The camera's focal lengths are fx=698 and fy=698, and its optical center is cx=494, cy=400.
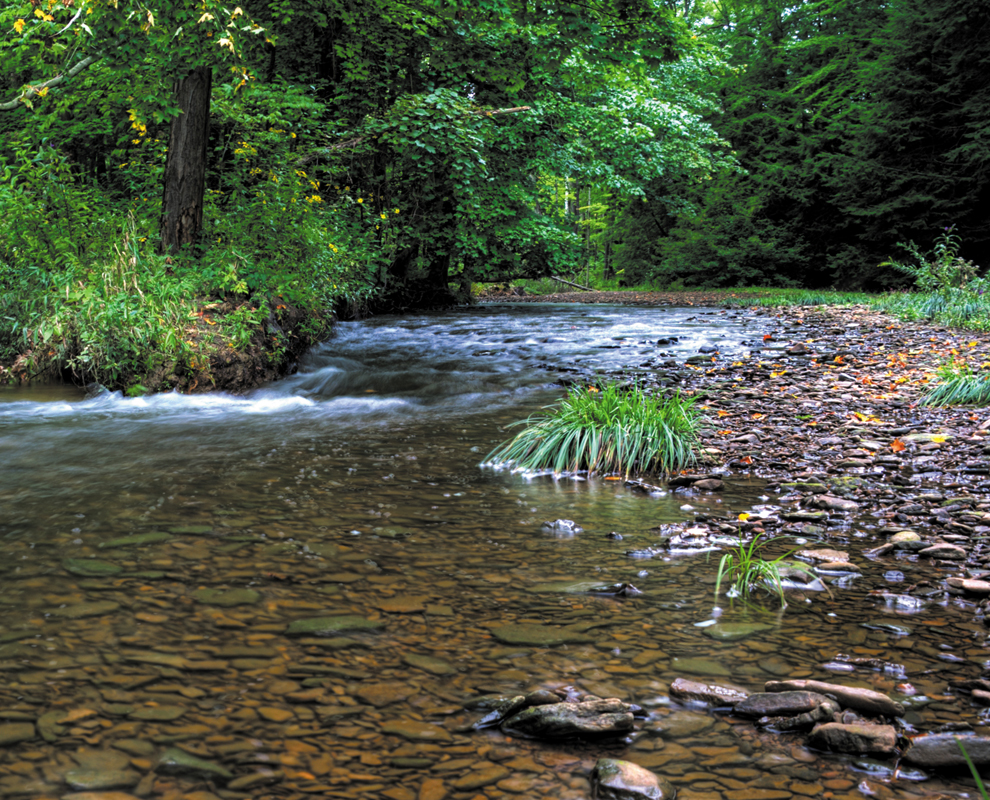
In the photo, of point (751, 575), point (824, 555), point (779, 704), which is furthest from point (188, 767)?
point (824, 555)

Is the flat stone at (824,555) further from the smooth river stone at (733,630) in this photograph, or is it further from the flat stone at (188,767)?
the flat stone at (188,767)

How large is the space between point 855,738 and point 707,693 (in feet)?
1.42

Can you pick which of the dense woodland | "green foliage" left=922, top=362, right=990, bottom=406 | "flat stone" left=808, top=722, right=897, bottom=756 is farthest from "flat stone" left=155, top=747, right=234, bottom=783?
"green foliage" left=922, top=362, right=990, bottom=406

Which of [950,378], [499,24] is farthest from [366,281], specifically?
[950,378]

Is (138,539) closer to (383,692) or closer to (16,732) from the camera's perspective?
(16,732)

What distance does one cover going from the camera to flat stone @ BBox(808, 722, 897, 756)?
1925 mm

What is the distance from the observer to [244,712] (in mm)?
2121

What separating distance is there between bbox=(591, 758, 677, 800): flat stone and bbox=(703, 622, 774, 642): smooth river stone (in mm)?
883

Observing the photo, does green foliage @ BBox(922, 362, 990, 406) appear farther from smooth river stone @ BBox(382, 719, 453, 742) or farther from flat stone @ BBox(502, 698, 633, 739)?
smooth river stone @ BBox(382, 719, 453, 742)

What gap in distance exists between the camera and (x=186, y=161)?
9.40 metres

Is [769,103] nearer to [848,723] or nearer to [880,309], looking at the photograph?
[880,309]

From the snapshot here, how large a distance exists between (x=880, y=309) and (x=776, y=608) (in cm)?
1393

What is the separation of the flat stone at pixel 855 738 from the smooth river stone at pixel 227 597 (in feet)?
6.88

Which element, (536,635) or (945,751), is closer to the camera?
(945,751)
